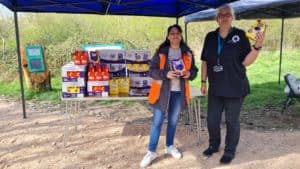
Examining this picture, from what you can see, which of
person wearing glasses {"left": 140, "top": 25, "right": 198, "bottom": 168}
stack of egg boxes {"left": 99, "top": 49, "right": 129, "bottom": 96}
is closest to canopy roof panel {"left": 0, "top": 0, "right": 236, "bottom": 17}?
stack of egg boxes {"left": 99, "top": 49, "right": 129, "bottom": 96}

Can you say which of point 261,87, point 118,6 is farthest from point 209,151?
point 261,87

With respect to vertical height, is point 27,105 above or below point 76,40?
below

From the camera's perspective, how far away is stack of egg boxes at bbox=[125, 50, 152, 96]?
13.2 feet

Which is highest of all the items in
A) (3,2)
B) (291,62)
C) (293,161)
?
(3,2)

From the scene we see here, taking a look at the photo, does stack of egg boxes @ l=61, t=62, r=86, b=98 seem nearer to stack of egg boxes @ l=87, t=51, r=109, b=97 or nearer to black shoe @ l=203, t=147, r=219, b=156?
stack of egg boxes @ l=87, t=51, r=109, b=97

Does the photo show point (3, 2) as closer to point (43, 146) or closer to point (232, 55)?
point (43, 146)

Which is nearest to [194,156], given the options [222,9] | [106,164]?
[106,164]

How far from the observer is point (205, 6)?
4.75 meters

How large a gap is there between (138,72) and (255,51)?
4.98 feet

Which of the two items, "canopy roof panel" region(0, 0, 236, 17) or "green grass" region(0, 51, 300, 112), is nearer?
"canopy roof panel" region(0, 0, 236, 17)

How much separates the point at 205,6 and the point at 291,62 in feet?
26.4

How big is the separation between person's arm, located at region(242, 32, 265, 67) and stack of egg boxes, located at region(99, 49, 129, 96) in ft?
4.92

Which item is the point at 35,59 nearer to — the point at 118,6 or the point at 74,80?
the point at 118,6

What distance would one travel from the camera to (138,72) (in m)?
4.04
